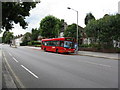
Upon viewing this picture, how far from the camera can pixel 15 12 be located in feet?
32.6

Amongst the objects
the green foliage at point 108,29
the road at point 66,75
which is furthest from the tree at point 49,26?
the road at point 66,75

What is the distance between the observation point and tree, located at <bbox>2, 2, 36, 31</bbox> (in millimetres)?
9453

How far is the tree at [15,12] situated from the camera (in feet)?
31.0

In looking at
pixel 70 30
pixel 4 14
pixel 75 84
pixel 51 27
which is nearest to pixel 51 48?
pixel 70 30

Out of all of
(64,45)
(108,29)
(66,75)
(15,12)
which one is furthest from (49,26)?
(66,75)

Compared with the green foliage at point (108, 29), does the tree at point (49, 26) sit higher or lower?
higher

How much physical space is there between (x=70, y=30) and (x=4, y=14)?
37237 millimetres

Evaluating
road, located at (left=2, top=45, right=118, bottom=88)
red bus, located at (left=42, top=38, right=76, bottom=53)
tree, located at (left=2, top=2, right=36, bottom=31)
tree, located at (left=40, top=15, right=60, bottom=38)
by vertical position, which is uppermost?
tree, located at (left=40, top=15, right=60, bottom=38)

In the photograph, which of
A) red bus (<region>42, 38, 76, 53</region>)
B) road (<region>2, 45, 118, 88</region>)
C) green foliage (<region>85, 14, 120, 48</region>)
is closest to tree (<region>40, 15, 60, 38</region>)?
green foliage (<region>85, 14, 120, 48</region>)

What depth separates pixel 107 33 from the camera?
29062mm

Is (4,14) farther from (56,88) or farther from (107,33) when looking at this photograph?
(107,33)

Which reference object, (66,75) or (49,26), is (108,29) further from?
(49,26)

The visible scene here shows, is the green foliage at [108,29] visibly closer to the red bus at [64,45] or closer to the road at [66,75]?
the red bus at [64,45]

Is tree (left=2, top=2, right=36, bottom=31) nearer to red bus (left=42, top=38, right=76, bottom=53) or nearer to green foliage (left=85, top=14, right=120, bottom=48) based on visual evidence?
red bus (left=42, top=38, right=76, bottom=53)
